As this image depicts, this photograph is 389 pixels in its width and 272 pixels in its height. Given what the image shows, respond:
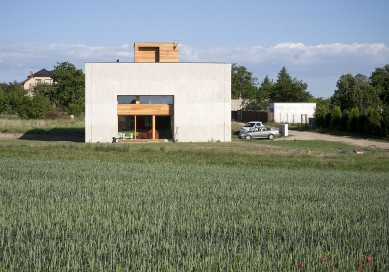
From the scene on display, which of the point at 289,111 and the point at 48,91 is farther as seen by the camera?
the point at 48,91

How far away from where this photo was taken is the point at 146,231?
9375 mm

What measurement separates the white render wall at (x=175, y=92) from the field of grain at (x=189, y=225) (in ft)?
85.6

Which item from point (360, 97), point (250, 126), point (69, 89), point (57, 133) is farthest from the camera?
point (69, 89)

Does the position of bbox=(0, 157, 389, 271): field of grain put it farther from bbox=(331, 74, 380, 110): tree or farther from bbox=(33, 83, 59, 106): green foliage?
bbox=(33, 83, 59, 106): green foliage

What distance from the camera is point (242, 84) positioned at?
399ft

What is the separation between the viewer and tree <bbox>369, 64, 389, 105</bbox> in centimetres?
7869

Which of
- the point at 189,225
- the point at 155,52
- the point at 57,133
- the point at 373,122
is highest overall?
the point at 155,52

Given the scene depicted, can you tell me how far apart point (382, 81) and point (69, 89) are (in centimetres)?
5031

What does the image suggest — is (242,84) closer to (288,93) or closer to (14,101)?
(288,93)

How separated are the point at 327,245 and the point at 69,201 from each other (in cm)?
653

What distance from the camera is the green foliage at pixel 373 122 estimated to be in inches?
1898

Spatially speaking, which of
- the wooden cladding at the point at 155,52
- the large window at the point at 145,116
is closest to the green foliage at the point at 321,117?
the wooden cladding at the point at 155,52

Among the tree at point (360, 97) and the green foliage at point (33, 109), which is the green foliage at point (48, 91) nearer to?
the green foliage at point (33, 109)

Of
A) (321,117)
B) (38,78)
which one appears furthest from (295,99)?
(38,78)
